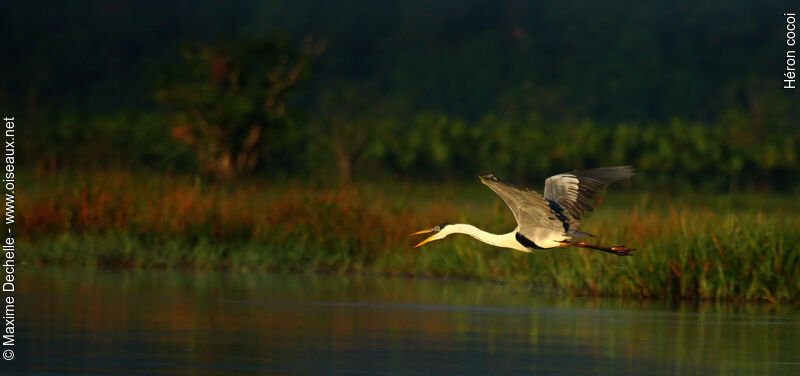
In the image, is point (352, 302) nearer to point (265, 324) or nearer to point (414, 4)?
point (265, 324)

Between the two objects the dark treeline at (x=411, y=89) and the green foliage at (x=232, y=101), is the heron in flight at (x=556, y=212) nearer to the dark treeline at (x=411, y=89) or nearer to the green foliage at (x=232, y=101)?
the dark treeline at (x=411, y=89)

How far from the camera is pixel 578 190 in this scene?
12.5 metres

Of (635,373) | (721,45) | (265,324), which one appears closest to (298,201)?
(265,324)

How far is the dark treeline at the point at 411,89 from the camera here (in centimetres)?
4725

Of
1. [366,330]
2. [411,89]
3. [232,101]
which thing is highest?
[411,89]

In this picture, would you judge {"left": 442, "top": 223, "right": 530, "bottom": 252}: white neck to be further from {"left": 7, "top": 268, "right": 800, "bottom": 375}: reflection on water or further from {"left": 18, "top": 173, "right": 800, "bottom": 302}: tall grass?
{"left": 18, "top": 173, "right": 800, "bottom": 302}: tall grass

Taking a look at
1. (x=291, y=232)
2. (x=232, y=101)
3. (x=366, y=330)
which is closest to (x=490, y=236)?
(x=366, y=330)

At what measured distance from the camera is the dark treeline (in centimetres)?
4725

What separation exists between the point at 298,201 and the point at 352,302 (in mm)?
4960

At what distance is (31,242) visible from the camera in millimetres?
19312

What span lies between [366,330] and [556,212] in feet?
6.05

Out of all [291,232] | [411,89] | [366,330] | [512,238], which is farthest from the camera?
[411,89]

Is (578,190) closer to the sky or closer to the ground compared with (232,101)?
closer to the ground

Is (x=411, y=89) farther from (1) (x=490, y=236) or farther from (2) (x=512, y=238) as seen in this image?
(2) (x=512, y=238)
